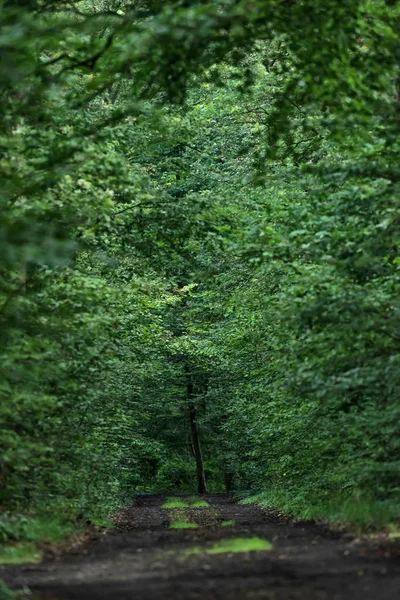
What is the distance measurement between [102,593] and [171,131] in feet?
34.8

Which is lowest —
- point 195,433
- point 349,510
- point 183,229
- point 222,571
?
point 195,433

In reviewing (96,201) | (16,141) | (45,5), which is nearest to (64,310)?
(96,201)

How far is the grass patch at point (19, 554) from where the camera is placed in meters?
9.61

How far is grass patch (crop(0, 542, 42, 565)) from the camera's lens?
961 centimetres

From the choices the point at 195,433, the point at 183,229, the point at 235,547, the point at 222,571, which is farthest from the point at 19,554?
the point at 195,433

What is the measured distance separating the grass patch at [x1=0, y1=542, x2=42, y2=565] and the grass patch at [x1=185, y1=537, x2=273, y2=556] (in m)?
1.83

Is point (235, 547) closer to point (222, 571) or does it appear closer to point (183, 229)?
point (222, 571)

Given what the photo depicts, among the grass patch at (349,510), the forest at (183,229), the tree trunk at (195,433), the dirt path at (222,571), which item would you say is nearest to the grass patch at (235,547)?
the dirt path at (222,571)

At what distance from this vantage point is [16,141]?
10.4m

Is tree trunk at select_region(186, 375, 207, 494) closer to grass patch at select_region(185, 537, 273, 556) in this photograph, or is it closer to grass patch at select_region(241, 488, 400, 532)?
grass patch at select_region(241, 488, 400, 532)

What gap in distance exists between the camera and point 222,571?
8.09 meters

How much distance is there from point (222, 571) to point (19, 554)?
9.80 feet

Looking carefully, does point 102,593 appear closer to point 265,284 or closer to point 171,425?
point 265,284

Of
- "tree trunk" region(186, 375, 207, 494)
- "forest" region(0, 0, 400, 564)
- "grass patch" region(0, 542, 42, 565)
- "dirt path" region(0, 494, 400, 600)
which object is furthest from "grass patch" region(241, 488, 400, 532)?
"tree trunk" region(186, 375, 207, 494)
